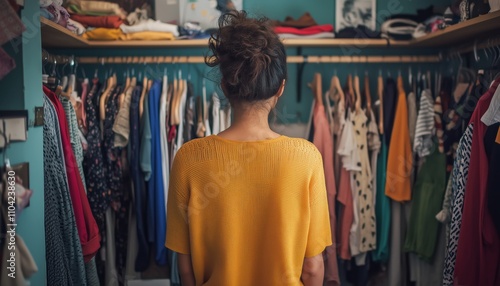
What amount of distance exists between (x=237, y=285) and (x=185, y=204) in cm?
28

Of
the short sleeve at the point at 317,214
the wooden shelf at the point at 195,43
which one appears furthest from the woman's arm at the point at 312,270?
the wooden shelf at the point at 195,43

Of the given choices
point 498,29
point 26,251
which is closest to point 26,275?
point 26,251

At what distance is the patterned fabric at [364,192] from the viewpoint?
2.54 metres

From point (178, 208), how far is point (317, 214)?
1.33 feet

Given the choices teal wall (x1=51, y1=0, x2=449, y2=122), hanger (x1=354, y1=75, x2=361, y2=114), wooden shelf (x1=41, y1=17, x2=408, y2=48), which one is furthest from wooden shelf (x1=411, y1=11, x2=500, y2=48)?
hanger (x1=354, y1=75, x2=361, y2=114)

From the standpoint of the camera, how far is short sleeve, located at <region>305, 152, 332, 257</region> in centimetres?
126

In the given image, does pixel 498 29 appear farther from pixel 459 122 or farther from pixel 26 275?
pixel 26 275

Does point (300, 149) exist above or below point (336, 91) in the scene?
below

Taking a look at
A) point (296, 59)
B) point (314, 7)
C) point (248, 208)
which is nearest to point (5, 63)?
point (248, 208)

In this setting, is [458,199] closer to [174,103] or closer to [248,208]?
[248,208]

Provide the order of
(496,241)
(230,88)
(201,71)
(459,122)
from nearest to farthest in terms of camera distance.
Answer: (230,88) < (496,241) < (459,122) < (201,71)

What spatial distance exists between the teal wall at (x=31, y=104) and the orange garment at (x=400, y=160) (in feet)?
6.03

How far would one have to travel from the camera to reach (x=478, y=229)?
1.80 metres

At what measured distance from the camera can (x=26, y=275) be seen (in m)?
1.34
